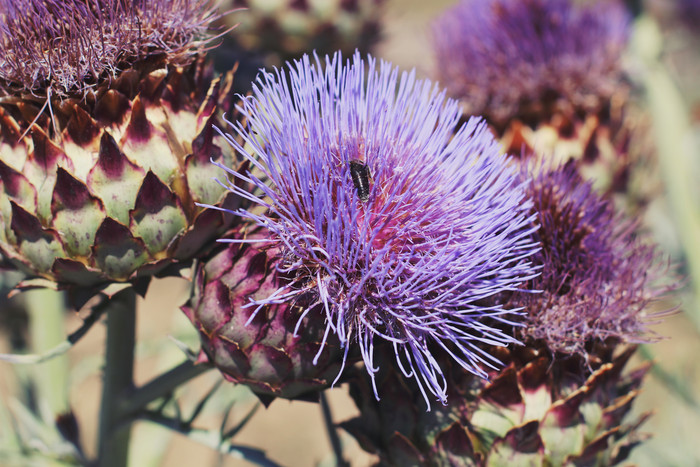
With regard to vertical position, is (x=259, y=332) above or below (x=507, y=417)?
above

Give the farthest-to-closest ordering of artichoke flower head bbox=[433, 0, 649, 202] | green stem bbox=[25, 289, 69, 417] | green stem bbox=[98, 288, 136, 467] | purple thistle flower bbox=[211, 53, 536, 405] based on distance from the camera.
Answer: artichoke flower head bbox=[433, 0, 649, 202]
green stem bbox=[25, 289, 69, 417]
green stem bbox=[98, 288, 136, 467]
purple thistle flower bbox=[211, 53, 536, 405]

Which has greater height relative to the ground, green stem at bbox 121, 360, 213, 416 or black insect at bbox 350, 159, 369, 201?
black insect at bbox 350, 159, 369, 201

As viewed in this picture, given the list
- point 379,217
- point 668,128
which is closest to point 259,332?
point 379,217

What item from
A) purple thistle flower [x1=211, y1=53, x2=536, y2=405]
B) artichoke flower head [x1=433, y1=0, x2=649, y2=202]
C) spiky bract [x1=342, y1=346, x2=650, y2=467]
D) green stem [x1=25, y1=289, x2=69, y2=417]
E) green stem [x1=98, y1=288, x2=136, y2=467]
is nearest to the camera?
purple thistle flower [x1=211, y1=53, x2=536, y2=405]

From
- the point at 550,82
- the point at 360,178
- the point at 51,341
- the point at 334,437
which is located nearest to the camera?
the point at 360,178

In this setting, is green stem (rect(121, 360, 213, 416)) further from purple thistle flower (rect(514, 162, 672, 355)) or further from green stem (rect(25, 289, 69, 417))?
purple thistle flower (rect(514, 162, 672, 355))

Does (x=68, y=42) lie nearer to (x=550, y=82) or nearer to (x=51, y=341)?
(x=51, y=341)

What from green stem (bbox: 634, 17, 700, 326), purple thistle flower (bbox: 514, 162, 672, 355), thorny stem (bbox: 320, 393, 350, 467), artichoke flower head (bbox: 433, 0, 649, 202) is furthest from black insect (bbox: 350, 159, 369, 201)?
green stem (bbox: 634, 17, 700, 326)
